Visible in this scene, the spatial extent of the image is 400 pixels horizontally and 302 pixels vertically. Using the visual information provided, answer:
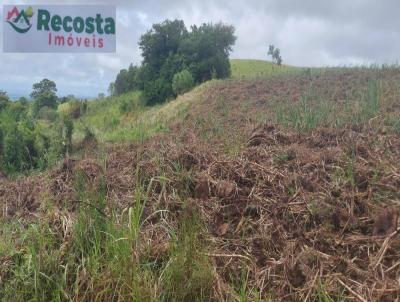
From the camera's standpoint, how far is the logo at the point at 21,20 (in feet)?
12.7

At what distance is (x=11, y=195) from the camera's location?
4039mm

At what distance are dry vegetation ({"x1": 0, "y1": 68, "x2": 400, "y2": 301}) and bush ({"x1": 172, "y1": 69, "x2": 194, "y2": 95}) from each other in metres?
10.9

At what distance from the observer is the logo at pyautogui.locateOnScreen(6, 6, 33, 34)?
388 centimetres

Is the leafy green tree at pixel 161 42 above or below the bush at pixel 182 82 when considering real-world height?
above

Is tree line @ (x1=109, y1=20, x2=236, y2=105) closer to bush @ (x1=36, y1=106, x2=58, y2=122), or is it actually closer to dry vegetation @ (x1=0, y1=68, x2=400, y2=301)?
bush @ (x1=36, y1=106, x2=58, y2=122)

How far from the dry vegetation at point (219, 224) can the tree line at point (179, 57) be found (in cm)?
1146

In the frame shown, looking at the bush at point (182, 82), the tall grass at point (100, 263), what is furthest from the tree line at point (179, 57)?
the tall grass at point (100, 263)

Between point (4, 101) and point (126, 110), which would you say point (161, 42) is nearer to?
Result: point (126, 110)

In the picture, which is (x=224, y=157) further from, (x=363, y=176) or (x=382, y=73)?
(x=382, y=73)

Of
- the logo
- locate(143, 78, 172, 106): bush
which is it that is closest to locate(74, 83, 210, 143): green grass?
locate(143, 78, 172, 106): bush

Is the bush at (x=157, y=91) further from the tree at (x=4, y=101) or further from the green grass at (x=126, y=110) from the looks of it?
the tree at (x=4, y=101)

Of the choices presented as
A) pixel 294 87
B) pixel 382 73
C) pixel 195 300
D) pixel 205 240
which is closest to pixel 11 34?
pixel 205 240

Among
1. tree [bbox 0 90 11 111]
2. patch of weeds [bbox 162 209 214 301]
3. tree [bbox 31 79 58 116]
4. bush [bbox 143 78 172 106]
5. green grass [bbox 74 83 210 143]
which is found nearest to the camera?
patch of weeds [bbox 162 209 214 301]

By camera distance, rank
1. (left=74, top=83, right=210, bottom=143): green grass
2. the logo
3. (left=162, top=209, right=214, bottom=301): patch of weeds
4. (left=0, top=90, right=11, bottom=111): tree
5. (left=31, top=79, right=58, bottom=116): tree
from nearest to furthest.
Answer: (left=162, top=209, right=214, bottom=301): patch of weeds, the logo, (left=0, top=90, right=11, bottom=111): tree, (left=74, top=83, right=210, bottom=143): green grass, (left=31, top=79, right=58, bottom=116): tree
